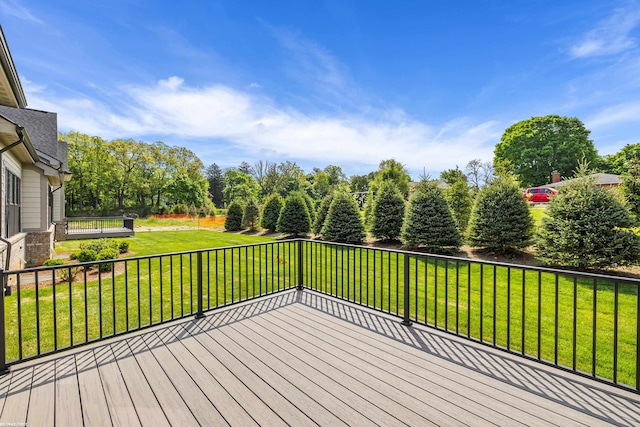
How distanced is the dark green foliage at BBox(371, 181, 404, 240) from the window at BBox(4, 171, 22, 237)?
9.46m

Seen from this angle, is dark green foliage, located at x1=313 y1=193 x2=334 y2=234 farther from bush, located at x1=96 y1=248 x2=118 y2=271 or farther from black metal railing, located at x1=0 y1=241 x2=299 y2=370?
bush, located at x1=96 y1=248 x2=118 y2=271

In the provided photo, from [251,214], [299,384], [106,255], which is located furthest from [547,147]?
[106,255]

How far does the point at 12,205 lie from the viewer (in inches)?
259

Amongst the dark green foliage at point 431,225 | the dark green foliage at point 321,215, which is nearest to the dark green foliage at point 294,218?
the dark green foliage at point 321,215

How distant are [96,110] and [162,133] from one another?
18.8m

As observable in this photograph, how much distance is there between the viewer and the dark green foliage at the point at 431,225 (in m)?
8.40

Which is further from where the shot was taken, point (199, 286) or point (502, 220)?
point (502, 220)

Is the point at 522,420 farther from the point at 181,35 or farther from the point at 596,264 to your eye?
the point at 181,35

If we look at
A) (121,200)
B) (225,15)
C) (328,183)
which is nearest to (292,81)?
(225,15)

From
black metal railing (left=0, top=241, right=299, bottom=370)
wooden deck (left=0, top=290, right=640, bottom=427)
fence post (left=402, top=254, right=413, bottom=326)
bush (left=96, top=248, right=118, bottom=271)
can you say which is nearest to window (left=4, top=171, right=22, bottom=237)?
black metal railing (left=0, top=241, right=299, bottom=370)

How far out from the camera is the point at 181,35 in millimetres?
8719

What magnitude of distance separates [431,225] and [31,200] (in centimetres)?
1130

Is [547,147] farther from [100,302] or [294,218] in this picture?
[100,302]

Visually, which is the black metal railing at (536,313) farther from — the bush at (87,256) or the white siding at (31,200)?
the white siding at (31,200)
